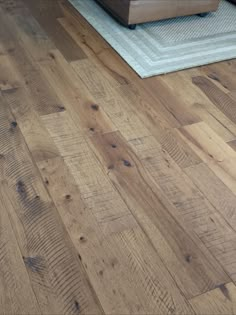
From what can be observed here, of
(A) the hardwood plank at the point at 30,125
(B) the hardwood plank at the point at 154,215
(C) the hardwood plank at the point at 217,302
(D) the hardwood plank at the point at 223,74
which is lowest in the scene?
(C) the hardwood plank at the point at 217,302

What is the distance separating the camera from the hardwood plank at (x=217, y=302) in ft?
3.88

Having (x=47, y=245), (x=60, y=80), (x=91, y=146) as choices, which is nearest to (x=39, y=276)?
(x=47, y=245)

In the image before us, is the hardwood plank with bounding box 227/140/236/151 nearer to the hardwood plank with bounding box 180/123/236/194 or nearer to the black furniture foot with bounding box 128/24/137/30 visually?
the hardwood plank with bounding box 180/123/236/194

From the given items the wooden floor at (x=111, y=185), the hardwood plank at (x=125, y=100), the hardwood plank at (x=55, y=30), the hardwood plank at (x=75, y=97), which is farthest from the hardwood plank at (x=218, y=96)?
the hardwood plank at (x=55, y=30)

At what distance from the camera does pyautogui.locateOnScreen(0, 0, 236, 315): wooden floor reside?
1226 mm

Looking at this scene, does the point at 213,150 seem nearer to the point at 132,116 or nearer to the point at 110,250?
the point at 132,116

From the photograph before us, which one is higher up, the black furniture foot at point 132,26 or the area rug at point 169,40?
the black furniture foot at point 132,26

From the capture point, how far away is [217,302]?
1.20m

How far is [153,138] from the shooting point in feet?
5.81

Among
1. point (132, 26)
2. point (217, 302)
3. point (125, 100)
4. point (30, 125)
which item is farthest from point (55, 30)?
point (217, 302)

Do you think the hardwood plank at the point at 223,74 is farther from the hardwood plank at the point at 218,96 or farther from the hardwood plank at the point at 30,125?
the hardwood plank at the point at 30,125

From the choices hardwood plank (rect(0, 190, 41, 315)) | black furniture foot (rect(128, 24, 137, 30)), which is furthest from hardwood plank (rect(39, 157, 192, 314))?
black furniture foot (rect(128, 24, 137, 30))

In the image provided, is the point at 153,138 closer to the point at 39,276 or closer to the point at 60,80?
the point at 60,80

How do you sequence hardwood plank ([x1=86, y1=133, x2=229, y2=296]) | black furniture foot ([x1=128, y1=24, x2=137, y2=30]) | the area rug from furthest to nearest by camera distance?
black furniture foot ([x1=128, y1=24, x2=137, y2=30]) < the area rug < hardwood plank ([x1=86, y1=133, x2=229, y2=296])
